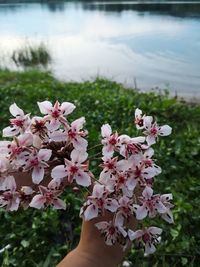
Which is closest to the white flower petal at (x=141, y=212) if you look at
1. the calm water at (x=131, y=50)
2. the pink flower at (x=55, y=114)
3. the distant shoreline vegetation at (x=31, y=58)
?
the pink flower at (x=55, y=114)

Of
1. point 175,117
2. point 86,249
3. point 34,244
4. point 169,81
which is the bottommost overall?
point 169,81

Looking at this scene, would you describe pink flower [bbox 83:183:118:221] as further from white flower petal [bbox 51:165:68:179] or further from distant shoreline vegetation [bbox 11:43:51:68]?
distant shoreline vegetation [bbox 11:43:51:68]

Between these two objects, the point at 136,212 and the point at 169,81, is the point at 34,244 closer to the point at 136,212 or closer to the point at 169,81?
the point at 136,212

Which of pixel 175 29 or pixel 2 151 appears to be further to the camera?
pixel 175 29

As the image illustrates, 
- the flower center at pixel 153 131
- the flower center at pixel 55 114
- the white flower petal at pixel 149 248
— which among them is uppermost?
the flower center at pixel 55 114

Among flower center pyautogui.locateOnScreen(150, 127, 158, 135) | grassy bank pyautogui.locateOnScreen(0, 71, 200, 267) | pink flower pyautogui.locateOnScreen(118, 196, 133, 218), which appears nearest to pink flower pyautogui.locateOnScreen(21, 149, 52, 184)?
pink flower pyautogui.locateOnScreen(118, 196, 133, 218)

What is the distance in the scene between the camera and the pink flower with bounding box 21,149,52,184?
1230 millimetres

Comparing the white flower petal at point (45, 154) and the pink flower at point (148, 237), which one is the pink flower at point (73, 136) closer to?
the white flower petal at point (45, 154)

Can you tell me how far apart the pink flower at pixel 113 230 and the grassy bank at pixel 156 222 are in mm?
1508

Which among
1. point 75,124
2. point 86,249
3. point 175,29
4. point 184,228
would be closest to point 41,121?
point 75,124

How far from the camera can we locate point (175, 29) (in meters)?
22.4

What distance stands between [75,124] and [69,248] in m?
1.99

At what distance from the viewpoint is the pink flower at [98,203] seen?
1240 mm

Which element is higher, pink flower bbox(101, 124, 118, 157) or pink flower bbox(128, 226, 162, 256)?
pink flower bbox(101, 124, 118, 157)
